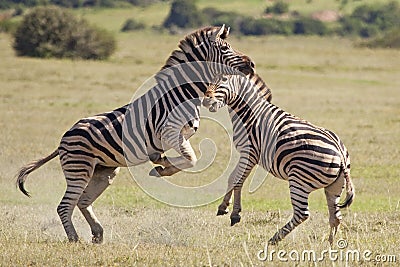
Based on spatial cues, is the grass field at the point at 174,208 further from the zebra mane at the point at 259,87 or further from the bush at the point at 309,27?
the bush at the point at 309,27

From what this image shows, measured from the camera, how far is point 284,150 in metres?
8.57

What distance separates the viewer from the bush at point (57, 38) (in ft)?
141

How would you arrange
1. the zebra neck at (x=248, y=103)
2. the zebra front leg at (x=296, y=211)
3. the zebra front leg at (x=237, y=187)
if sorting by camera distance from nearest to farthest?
the zebra front leg at (x=296, y=211)
the zebra front leg at (x=237, y=187)
the zebra neck at (x=248, y=103)

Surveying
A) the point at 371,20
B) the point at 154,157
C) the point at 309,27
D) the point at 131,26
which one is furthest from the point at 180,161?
the point at 371,20

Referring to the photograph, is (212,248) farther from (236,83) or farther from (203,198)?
(203,198)

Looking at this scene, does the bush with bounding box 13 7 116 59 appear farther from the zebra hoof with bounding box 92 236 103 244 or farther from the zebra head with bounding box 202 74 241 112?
the zebra hoof with bounding box 92 236 103 244

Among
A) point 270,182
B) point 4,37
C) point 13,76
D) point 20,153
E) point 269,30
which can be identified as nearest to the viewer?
point 270,182

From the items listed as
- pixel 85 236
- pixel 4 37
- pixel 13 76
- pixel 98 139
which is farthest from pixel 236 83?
pixel 4 37

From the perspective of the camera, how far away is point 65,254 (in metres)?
7.49

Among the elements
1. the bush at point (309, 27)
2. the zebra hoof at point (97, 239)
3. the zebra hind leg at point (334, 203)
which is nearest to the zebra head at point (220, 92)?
the zebra hind leg at point (334, 203)

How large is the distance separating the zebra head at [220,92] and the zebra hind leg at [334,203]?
1.68 meters

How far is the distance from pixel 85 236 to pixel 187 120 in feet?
6.04

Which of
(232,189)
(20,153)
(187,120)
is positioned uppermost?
(187,120)

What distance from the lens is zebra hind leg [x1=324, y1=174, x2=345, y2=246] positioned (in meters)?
8.41
